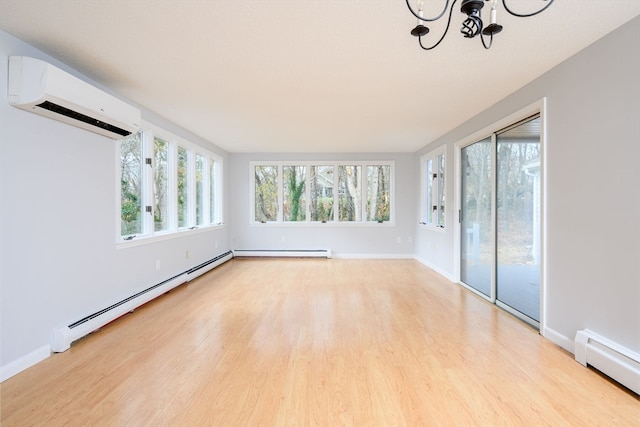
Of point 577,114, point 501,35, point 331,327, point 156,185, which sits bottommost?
point 331,327

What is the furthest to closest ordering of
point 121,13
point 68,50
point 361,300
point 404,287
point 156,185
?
point 404,287, point 156,185, point 361,300, point 68,50, point 121,13

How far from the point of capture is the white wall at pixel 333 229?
6637 millimetres

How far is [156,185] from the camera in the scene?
13.0ft

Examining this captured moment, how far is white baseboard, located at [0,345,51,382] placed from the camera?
1978mm

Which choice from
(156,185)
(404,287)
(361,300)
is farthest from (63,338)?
(404,287)

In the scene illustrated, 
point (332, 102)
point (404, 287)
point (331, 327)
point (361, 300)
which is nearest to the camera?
point (331, 327)

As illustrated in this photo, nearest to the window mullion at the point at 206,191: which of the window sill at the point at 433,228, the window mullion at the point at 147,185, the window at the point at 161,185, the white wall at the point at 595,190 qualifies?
the window at the point at 161,185

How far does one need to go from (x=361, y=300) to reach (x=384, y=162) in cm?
376

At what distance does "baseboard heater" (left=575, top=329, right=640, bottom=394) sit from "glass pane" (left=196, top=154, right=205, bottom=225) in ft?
17.0

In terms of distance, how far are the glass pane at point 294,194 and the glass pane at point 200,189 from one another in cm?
185

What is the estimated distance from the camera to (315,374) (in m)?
2.06

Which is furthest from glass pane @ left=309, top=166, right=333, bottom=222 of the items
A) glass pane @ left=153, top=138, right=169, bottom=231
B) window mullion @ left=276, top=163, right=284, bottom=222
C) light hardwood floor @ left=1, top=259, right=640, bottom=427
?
light hardwood floor @ left=1, top=259, right=640, bottom=427

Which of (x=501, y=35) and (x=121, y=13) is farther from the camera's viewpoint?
(x=501, y=35)

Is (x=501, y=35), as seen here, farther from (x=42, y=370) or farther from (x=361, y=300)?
(x=42, y=370)
